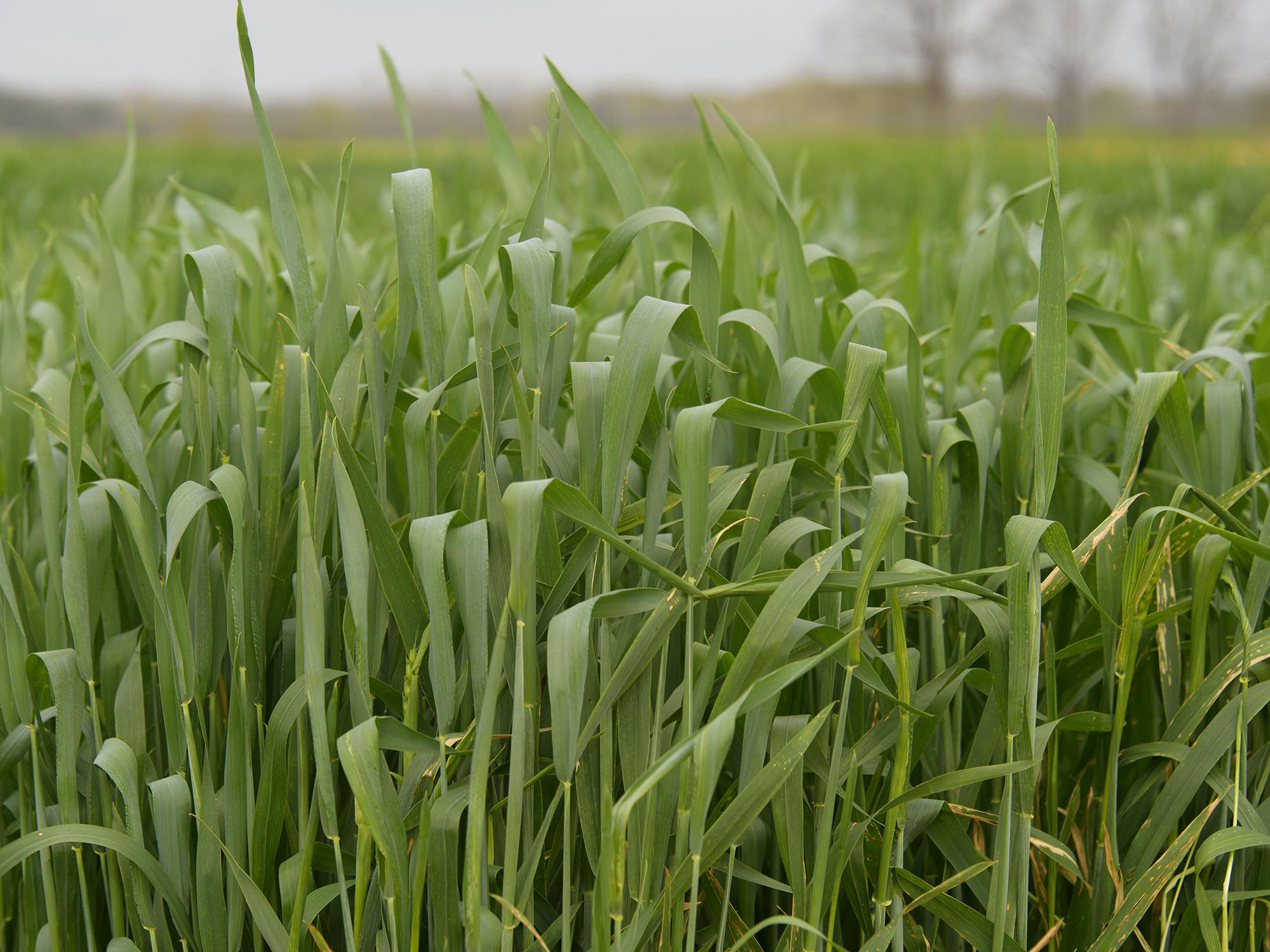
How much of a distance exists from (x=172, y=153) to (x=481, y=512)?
11.9 meters

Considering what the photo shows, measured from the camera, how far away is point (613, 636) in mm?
728

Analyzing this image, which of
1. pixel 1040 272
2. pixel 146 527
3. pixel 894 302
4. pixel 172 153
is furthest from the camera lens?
pixel 172 153

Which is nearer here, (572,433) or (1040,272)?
(1040,272)

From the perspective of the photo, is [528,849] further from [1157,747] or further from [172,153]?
[172,153]

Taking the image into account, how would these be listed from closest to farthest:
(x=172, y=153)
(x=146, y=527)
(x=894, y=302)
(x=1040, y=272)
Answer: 1. (x=1040, y=272)
2. (x=146, y=527)
3. (x=894, y=302)
4. (x=172, y=153)

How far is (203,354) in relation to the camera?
840 millimetres

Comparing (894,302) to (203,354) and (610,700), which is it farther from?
(203,354)

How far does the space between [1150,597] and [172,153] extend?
12.1 meters

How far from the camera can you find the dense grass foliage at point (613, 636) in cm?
65

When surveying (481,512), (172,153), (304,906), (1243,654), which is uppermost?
(172,153)

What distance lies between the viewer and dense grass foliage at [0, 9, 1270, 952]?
65 centimetres

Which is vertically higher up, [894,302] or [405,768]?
[894,302]

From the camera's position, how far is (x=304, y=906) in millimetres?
712

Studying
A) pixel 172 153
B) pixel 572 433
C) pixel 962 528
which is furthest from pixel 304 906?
pixel 172 153
